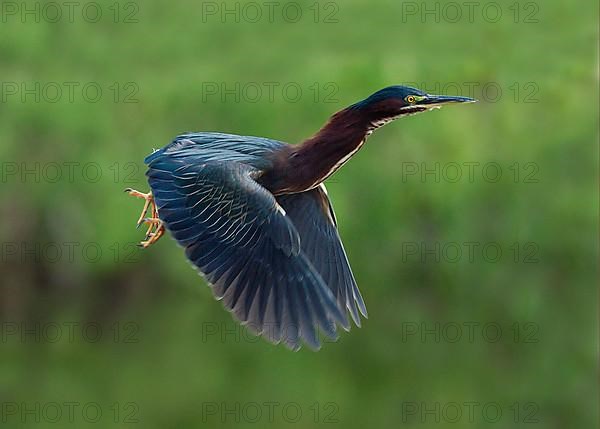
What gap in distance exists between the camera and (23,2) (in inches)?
573

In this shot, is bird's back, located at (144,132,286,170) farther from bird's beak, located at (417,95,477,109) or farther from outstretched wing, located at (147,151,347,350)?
bird's beak, located at (417,95,477,109)

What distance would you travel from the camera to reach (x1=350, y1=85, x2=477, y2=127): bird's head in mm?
5352

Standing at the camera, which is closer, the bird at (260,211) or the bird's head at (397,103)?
the bird at (260,211)

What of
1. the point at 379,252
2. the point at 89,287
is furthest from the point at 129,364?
the point at 379,252

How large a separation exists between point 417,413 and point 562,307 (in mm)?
2590

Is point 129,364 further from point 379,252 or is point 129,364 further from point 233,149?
point 233,149

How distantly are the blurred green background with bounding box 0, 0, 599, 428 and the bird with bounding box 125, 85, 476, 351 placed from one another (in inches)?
279

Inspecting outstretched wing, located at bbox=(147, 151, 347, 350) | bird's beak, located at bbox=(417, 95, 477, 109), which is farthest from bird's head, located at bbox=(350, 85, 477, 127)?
outstretched wing, located at bbox=(147, 151, 347, 350)

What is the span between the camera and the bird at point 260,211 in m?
5.12

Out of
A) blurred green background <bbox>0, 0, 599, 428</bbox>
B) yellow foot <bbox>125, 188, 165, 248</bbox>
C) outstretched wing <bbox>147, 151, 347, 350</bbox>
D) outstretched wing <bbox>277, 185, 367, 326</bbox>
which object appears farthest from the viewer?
blurred green background <bbox>0, 0, 599, 428</bbox>

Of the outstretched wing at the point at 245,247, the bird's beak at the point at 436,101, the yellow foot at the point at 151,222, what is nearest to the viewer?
the outstretched wing at the point at 245,247

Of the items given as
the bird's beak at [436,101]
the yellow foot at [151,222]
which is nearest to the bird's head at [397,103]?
the bird's beak at [436,101]

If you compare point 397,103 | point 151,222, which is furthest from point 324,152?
point 151,222

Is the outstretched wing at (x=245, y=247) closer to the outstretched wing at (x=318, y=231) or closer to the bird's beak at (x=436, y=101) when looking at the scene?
the outstretched wing at (x=318, y=231)
